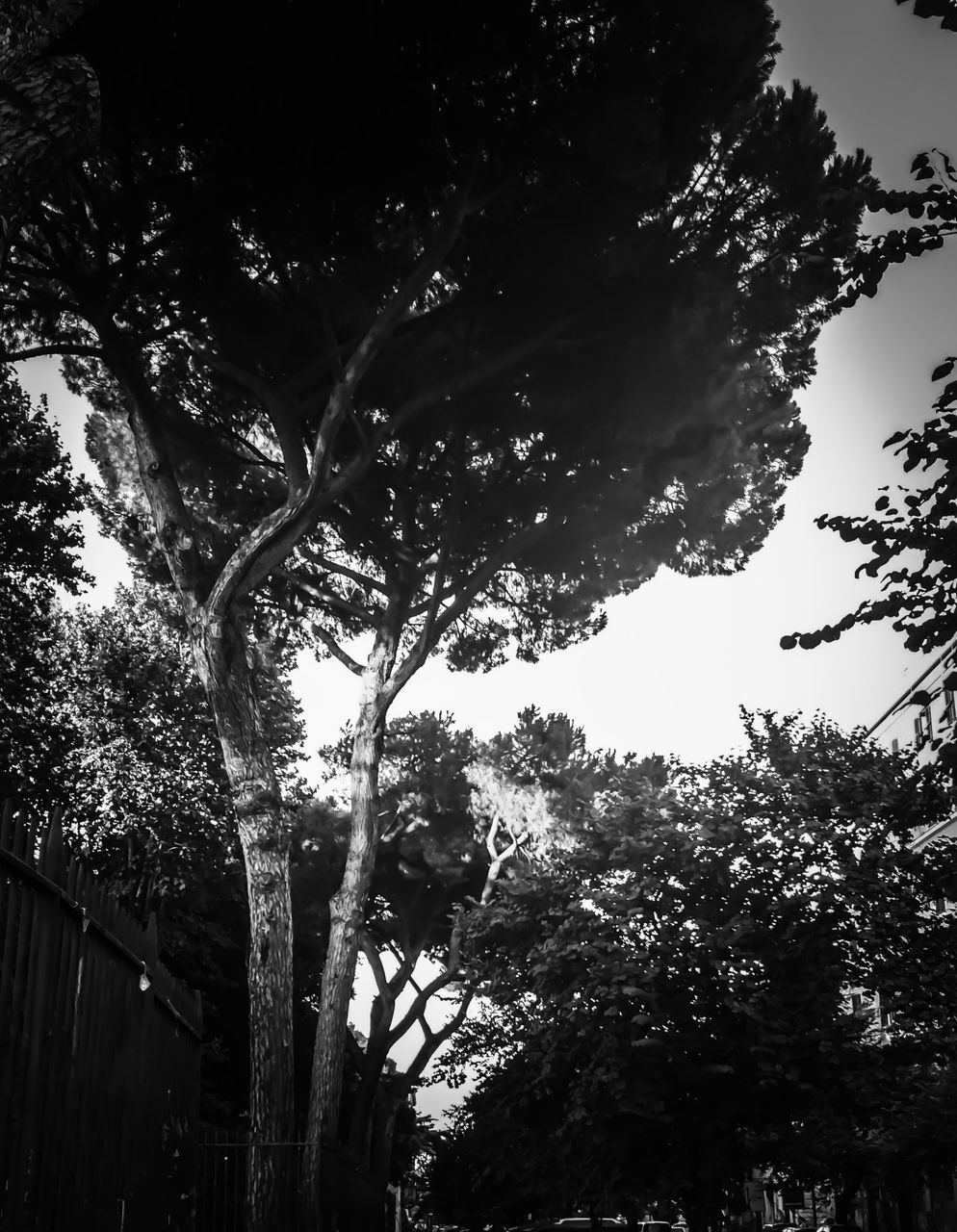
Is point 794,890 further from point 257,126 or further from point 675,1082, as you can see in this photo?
point 257,126

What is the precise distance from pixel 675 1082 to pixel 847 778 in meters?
4.92

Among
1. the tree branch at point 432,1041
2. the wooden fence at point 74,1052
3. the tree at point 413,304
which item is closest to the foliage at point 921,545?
the wooden fence at point 74,1052

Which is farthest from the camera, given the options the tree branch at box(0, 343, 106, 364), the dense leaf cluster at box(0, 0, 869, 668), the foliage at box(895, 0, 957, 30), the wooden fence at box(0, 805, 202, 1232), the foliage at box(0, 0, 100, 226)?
the tree branch at box(0, 343, 106, 364)

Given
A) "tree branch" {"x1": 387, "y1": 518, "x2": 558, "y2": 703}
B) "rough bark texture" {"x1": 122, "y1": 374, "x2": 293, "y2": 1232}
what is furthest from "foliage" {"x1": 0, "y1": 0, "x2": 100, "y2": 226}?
"tree branch" {"x1": 387, "y1": 518, "x2": 558, "y2": 703}

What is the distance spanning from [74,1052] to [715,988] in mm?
13651

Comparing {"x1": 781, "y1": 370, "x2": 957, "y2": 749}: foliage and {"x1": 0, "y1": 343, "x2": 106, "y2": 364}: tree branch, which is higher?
{"x1": 0, "y1": 343, "x2": 106, "y2": 364}: tree branch

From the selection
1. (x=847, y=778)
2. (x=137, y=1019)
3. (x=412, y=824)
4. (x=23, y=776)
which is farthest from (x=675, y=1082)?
(x=137, y=1019)

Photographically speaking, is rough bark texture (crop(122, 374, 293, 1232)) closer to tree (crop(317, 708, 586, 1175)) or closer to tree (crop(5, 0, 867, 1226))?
tree (crop(5, 0, 867, 1226))

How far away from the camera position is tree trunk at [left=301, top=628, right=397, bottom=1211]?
13.8m

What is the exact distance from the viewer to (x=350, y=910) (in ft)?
46.4

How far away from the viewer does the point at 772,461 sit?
1608cm

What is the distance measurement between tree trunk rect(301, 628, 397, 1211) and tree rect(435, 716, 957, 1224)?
3429 mm

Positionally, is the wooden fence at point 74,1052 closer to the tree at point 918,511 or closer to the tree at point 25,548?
the tree at point 918,511

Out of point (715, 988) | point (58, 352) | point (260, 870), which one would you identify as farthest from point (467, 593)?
point (715, 988)
